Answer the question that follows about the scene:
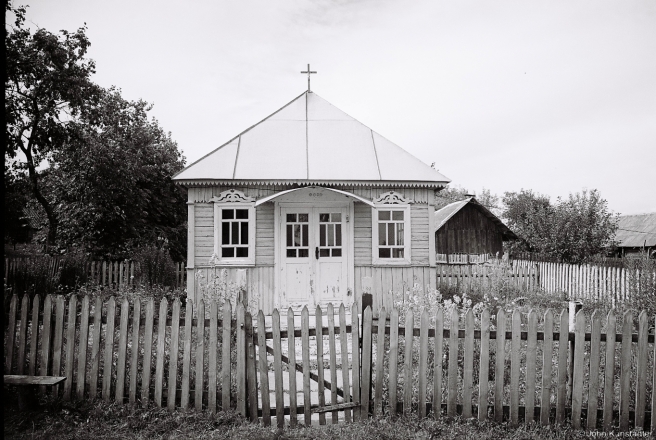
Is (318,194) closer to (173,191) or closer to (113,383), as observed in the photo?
(113,383)

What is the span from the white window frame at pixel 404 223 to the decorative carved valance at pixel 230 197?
3229 mm

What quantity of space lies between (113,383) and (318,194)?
6.31 meters

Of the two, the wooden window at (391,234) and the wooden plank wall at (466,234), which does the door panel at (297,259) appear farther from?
the wooden plank wall at (466,234)

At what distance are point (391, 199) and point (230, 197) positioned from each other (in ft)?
13.0

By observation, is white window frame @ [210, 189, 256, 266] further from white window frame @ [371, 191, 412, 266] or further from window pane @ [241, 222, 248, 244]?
white window frame @ [371, 191, 412, 266]

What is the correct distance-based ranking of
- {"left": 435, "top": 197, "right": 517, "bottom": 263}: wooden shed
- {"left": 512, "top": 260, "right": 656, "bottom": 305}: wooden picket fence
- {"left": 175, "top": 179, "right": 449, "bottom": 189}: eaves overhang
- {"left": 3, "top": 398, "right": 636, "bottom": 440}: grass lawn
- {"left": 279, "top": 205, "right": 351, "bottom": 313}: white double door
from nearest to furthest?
{"left": 3, "top": 398, "right": 636, "bottom": 440}: grass lawn → {"left": 175, "top": 179, "right": 449, "bottom": 189}: eaves overhang → {"left": 279, "top": 205, "right": 351, "bottom": 313}: white double door → {"left": 512, "top": 260, "right": 656, "bottom": 305}: wooden picket fence → {"left": 435, "top": 197, "right": 517, "bottom": 263}: wooden shed

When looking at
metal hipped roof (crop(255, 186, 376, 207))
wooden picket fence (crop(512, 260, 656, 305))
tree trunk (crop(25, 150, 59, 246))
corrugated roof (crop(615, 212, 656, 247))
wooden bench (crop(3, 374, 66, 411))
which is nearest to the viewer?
wooden bench (crop(3, 374, 66, 411))

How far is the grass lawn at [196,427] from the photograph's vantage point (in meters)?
3.89

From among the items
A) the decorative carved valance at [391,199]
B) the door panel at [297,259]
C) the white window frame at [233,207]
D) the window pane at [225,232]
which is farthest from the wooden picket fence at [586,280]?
the window pane at [225,232]

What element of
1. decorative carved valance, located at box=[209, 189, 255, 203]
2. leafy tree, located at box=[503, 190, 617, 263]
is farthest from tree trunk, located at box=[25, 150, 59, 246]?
leafy tree, located at box=[503, 190, 617, 263]

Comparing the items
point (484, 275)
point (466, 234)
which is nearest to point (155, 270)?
point (484, 275)

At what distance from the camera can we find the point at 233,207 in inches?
396

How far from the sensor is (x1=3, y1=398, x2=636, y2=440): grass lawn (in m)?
3.89

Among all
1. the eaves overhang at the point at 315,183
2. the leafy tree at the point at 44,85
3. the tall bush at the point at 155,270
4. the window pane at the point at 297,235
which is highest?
the leafy tree at the point at 44,85
